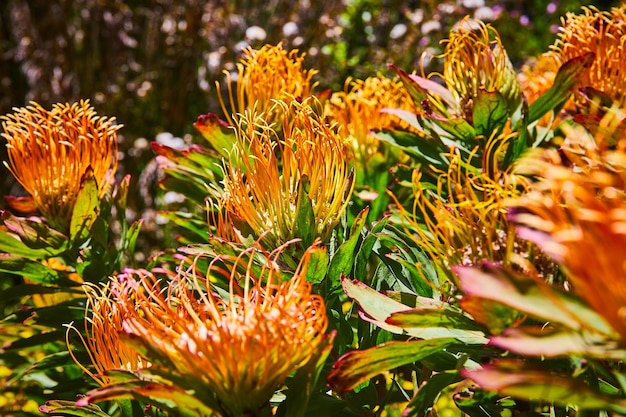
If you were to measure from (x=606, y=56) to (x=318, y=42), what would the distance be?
8.59 ft

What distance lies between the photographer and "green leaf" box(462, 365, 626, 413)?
57cm

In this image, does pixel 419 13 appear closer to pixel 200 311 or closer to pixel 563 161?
pixel 563 161

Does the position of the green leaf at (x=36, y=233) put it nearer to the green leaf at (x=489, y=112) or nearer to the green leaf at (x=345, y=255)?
the green leaf at (x=345, y=255)

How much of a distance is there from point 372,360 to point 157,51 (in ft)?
11.6

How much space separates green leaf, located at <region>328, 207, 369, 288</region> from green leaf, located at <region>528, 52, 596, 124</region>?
41 centimetres

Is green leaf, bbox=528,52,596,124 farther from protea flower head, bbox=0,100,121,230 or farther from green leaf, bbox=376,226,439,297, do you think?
protea flower head, bbox=0,100,121,230

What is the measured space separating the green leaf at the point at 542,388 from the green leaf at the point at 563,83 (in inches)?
23.5

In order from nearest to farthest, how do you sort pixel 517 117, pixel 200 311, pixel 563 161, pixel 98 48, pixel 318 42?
pixel 200 311
pixel 563 161
pixel 517 117
pixel 318 42
pixel 98 48

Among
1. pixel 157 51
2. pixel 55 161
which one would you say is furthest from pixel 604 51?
pixel 157 51

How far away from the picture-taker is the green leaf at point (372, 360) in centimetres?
71

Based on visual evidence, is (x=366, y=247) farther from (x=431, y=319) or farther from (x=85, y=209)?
(x=85, y=209)

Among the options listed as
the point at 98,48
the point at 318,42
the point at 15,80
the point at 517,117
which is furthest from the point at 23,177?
the point at 15,80

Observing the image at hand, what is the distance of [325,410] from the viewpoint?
31.1 inches

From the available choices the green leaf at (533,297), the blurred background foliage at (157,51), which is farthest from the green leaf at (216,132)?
the blurred background foliage at (157,51)
